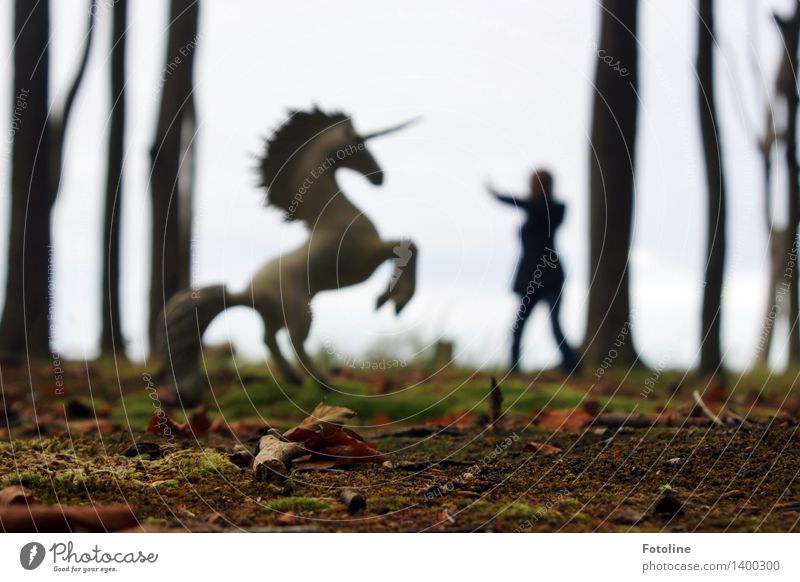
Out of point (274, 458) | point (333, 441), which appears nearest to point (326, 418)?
point (333, 441)

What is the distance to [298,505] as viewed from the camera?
295cm

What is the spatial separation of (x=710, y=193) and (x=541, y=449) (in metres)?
3.41

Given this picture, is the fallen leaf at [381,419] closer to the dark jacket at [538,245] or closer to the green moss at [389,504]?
the dark jacket at [538,245]

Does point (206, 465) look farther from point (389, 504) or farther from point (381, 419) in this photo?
point (381, 419)

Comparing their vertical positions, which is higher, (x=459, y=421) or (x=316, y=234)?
(x=316, y=234)

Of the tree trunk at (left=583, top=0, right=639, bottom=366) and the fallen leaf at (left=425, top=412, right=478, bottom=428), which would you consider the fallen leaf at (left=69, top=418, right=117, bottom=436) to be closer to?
the fallen leaf at (left=425, top=412, right=478, bottom=428)

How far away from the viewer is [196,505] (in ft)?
9.85

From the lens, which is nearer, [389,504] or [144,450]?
[389,504]

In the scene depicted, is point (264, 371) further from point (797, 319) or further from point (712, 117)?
point (797, 319)
